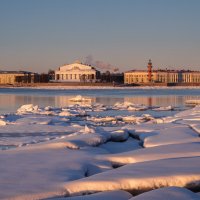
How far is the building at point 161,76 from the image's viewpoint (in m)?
88.3

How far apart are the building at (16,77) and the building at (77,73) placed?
625cm

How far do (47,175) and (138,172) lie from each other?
28.4 inches

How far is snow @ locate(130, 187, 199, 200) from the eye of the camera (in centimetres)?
311

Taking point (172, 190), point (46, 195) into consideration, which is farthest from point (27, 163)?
point (172, 190)

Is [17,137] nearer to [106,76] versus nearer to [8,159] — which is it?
[8,159]

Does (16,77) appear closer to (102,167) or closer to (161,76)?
(161,76)

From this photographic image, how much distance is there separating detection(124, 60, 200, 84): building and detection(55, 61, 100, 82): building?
718 cm

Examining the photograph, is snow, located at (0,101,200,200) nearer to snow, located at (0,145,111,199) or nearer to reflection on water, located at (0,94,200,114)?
snow, located at (0,145,111,199)

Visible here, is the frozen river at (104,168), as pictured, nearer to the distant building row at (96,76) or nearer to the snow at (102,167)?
the snow at (102,167)

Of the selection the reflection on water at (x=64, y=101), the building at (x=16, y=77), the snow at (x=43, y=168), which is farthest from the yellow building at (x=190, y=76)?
the snow at (x=43, y=168)

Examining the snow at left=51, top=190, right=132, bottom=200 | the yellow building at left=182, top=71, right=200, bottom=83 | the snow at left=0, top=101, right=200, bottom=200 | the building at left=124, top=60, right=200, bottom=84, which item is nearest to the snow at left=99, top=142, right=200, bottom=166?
the snow at left=0, top=101, right=200, bottom=200

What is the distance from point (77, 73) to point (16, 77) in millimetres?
14944

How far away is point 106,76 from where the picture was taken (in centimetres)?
8900

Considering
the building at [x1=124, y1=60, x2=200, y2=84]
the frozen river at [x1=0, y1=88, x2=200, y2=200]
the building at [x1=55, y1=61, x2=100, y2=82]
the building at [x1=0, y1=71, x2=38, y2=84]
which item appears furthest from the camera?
the building at [x1=0, y1=71, x2=38, y2=84]
